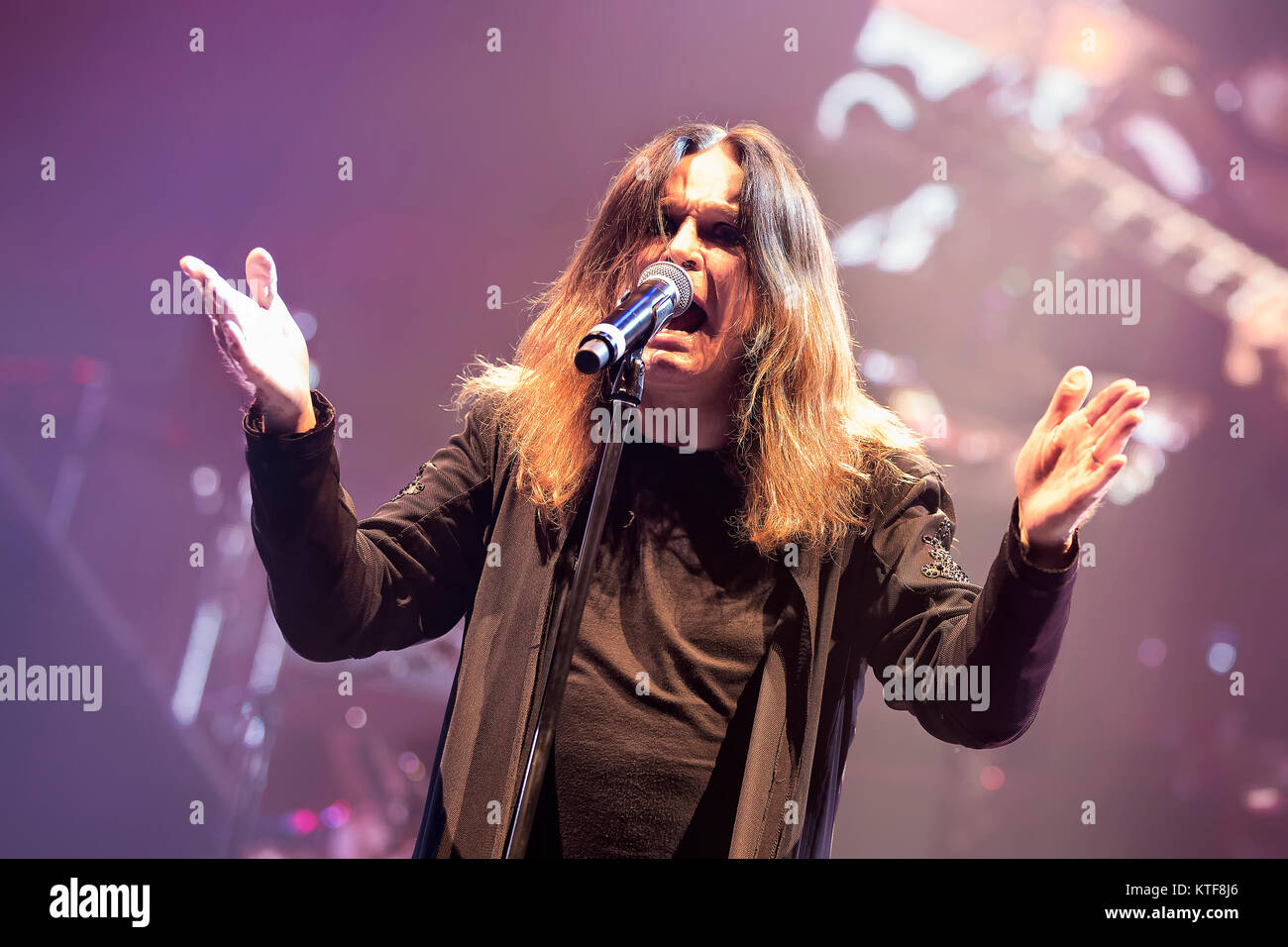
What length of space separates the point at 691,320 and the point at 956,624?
0.75m

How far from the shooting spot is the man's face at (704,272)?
1.86 metres

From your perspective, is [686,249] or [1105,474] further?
[686,249]

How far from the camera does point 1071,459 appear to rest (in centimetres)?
A: 132

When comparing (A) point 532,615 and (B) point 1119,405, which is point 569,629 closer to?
(A) point 532,615

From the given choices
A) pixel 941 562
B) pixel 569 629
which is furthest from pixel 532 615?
pixel 941 562

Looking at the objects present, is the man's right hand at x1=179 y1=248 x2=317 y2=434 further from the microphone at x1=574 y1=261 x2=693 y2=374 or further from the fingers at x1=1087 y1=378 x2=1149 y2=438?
the fingers at x1=1087 y1=378 x2=1149 y2=438

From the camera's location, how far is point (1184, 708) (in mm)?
3209

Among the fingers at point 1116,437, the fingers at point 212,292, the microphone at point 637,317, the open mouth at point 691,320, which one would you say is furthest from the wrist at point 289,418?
the fingers at point 1116,437

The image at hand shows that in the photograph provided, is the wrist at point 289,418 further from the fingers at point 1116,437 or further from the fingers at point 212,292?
the fingers at point 1116,437

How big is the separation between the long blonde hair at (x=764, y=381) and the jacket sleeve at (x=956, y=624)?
0.09 meters

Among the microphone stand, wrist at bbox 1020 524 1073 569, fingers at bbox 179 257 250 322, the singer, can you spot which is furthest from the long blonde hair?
fingers at bbox 179 257 250 322

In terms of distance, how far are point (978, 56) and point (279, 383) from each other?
2.68 meters

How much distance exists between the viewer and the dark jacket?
141 centimetres
